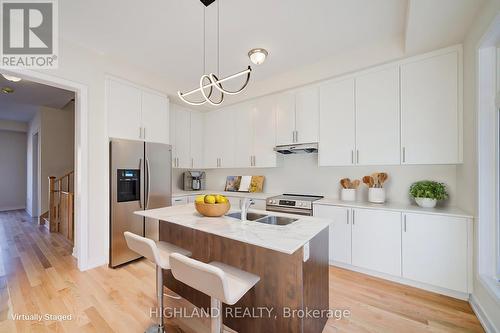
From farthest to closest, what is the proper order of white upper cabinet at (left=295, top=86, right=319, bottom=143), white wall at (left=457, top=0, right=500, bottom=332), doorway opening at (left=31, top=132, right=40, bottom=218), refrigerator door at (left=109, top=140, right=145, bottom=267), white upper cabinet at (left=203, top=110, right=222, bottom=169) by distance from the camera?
doorway opening at (left=31, top=132, right=40, bottom=218), white upper cabinet at (left=203, top=110, right=222, bottom=169), white upper cabinet at (left=295, top=86, right=319, bottom=143), refrigerator door at (left=109, top=140, right=145, bottom=267), white wall at (left=457, top=0, right=500, bottom=332)

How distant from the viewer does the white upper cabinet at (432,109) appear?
2191mm

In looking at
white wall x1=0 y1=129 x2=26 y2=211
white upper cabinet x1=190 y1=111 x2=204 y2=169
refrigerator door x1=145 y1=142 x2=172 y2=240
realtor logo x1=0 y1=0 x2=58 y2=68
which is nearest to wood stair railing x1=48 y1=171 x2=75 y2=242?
refrigerator door x1=145 y1=142 x2=172 y2=240

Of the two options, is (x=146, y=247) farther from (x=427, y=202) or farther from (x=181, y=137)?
(x=181, y=137)

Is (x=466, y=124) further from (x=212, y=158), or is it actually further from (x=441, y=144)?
(x=212, y=158)

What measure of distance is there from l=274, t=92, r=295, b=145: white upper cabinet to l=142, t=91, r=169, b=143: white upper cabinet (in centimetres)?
186

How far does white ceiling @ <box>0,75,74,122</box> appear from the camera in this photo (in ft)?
12.3

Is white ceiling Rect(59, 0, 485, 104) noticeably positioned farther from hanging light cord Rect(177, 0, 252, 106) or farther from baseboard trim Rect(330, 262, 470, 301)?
baseboard trim Rect(330, 262, 470, 301)

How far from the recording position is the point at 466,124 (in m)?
2.08

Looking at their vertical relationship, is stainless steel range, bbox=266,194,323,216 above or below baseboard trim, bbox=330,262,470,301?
above

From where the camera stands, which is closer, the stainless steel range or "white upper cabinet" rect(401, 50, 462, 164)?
"white upper cabinet" rect(401, 50, 462, 164)

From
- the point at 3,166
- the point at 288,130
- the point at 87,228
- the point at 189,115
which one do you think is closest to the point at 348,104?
the point at 288,130

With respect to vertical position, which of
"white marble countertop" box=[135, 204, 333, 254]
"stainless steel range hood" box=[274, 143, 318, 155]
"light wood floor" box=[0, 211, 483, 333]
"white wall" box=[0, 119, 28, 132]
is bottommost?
"light wood floor" box=[0, 211, 483, 333]

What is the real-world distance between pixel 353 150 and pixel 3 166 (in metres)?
9.26

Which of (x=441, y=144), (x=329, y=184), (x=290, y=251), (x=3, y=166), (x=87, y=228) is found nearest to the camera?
(x=290, y=251)
